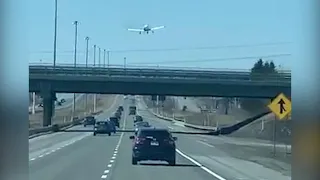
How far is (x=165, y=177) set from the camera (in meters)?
17.1

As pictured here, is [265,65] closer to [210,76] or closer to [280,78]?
[280,78]

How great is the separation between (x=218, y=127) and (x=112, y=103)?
2685 millimetres

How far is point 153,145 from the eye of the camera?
58.6ft

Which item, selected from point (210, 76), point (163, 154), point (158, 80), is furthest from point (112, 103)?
point (210, 76)

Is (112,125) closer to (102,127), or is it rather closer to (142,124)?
(102,127)

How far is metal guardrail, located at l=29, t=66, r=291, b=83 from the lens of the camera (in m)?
12.6

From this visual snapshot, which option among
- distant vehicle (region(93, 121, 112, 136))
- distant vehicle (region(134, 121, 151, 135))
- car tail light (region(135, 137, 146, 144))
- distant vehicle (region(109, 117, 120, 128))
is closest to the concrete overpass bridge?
car tail light (region(135, 137, 146, 144))

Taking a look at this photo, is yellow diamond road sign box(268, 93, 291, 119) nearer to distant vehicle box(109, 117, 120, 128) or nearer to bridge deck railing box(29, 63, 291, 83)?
bridge deck railing box(29, 63, 291, 83)

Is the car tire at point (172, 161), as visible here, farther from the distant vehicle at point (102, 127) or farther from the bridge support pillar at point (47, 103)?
the distant vehicle at point (102, 127)

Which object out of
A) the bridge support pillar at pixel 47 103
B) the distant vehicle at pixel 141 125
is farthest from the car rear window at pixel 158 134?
the bridge support pillar at pixel 47 103

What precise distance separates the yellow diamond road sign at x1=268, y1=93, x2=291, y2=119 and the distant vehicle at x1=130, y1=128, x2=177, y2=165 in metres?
4.65

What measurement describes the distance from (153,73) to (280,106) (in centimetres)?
298

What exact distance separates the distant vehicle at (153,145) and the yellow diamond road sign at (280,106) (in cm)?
465

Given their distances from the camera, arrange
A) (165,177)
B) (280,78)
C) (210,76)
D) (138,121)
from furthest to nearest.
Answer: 1. (138,121)
2. (165,177)
3. (210,76)
4. (280,78)
